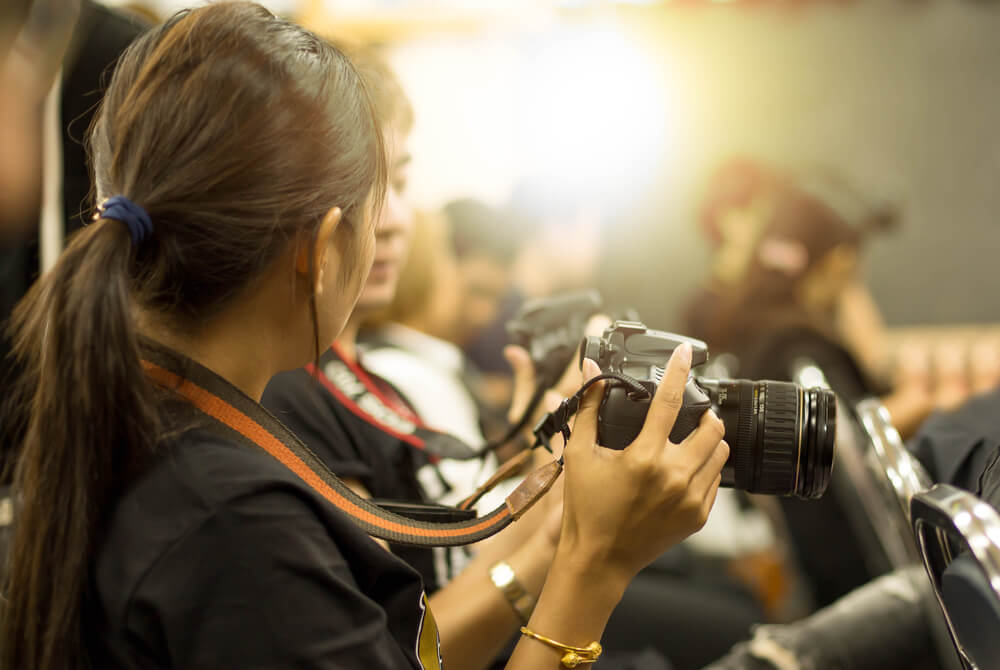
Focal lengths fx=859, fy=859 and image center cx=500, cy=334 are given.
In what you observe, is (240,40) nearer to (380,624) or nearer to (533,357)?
(380,624)

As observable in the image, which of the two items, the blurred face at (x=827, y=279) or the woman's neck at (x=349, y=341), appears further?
the blurred face at (x=827, y=279)

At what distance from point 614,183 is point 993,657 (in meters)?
2.89

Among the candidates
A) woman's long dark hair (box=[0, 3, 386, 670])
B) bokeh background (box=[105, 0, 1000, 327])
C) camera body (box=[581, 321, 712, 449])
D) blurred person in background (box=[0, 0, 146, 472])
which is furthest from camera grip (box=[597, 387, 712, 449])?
bokeh background (box=[105, 0, 1000, 327])

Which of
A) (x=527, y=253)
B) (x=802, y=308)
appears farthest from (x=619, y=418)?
(x=527, y=253)

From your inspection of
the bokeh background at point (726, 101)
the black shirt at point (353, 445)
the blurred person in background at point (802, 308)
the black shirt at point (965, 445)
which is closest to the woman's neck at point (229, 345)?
the black shirt at point (353, 445)

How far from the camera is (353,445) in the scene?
3.05 ft

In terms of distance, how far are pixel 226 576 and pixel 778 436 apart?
0.42 meters

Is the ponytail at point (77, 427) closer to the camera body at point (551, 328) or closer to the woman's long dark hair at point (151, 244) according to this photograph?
the woman's long dark hair at point (151, 244)

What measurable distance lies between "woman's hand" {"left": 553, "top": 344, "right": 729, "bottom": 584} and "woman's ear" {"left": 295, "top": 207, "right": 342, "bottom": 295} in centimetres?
22

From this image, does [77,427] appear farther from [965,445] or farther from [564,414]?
[965,445]

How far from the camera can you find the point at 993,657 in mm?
538

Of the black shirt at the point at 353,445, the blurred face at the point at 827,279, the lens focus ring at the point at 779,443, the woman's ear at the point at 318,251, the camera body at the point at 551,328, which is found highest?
the woman's ear at the point at 318,251

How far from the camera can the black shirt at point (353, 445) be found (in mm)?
882

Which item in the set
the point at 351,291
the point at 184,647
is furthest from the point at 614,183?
the point at 184,647
